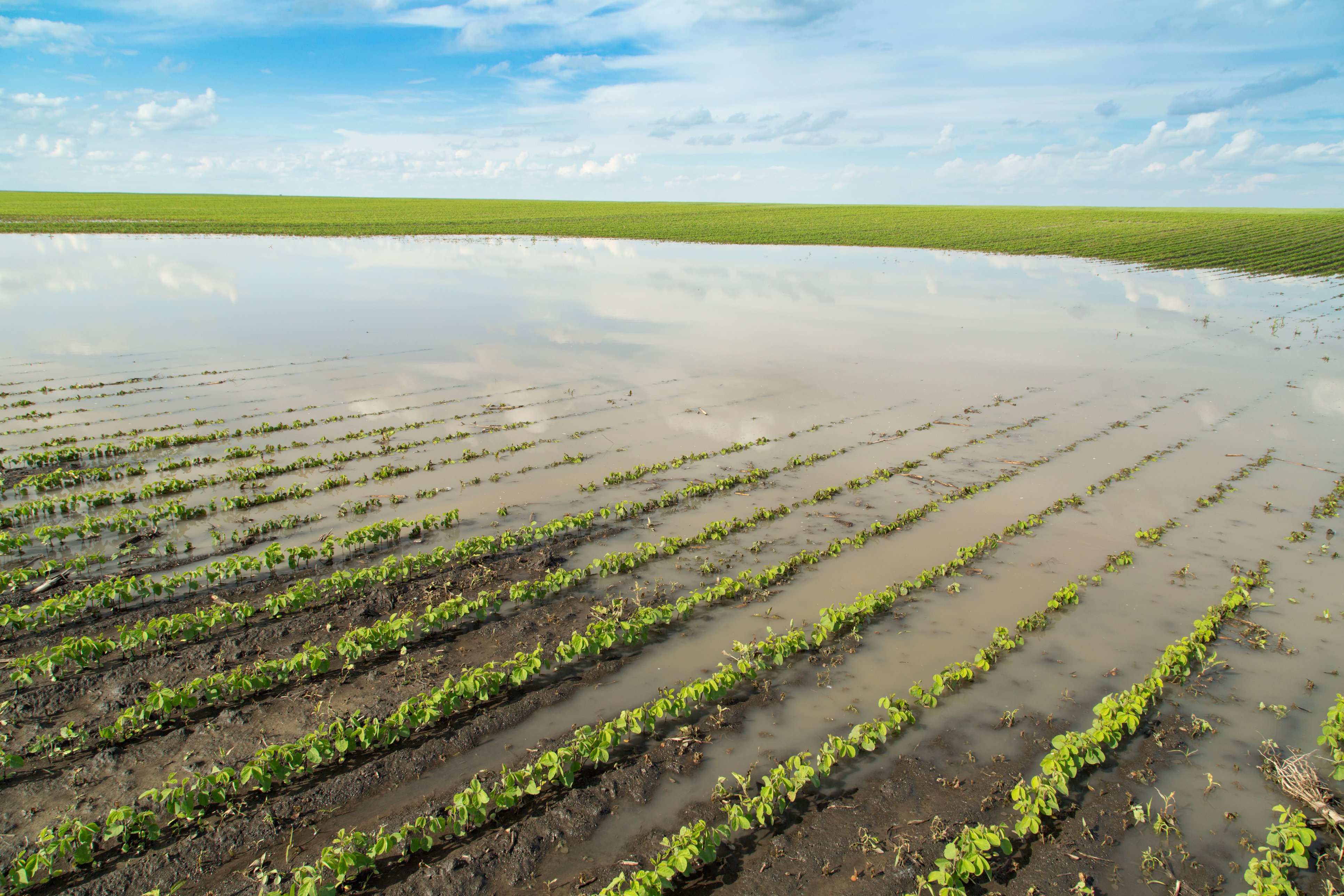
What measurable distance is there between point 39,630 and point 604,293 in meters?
22.6

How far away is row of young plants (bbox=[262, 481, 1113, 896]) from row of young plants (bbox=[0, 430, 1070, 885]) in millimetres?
110

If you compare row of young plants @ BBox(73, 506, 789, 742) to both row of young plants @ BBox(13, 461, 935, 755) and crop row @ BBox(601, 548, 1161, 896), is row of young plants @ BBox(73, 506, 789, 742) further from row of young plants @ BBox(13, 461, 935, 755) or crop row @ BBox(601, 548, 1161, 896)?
crop row @ BBox(601, 548, 1161, 896)

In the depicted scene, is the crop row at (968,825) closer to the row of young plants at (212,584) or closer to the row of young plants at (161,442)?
the row of young plants at (212,584)

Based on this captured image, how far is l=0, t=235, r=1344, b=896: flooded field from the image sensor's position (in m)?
4.47

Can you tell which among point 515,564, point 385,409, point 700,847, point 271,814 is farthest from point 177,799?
point 385,409

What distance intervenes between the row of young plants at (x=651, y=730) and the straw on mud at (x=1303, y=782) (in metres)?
1.97

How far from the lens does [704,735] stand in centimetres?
545

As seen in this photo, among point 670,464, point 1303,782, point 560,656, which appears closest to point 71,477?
point 560,656

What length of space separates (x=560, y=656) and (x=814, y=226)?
73.2 m

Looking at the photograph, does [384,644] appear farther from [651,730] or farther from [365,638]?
[651,730]

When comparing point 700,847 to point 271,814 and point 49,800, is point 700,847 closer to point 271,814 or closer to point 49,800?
point 271,814

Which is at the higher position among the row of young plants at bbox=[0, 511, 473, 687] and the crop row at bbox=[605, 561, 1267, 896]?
the row of young plants at bbox=[0, 511, 473, 687]

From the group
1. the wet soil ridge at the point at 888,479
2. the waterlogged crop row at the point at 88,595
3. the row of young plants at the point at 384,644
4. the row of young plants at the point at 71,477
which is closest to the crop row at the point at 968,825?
the row of young plants at the point at 384,644

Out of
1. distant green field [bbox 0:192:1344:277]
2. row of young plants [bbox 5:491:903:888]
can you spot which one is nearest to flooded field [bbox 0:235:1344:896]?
row of young plants [bbox 5:491:903:888]
